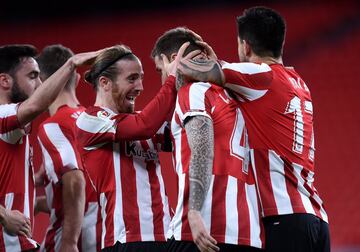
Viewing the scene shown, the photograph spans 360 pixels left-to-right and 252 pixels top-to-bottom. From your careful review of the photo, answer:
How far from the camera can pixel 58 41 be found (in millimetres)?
9898

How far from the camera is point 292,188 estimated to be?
3.92m

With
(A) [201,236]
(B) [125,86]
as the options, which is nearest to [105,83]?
(B) [125,86]

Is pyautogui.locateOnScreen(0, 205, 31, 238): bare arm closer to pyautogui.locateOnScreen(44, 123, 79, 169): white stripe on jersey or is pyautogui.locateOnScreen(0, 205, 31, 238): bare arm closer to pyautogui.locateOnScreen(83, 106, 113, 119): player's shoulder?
pyautogui.locateOnScreen(83, 106, 113, 119): player's shoulder

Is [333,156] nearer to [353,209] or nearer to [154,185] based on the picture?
[353,209]

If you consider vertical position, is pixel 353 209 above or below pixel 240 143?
below

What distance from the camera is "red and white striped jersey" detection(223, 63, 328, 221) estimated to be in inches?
153

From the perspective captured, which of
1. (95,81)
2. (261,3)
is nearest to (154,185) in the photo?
(95,81)

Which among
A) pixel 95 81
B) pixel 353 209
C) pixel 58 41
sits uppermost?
pixel 95 81

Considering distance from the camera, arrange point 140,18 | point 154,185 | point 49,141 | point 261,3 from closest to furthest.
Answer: point 154,185 → point 49,141 → point 261,3 → point 140,18

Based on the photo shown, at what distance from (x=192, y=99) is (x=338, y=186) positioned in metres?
5.11

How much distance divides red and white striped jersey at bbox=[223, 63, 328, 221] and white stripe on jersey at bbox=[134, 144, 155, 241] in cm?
73

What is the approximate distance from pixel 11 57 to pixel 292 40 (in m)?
4.89

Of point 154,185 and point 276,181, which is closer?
point 276,181

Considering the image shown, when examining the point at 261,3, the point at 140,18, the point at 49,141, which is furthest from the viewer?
the point at 140,18
